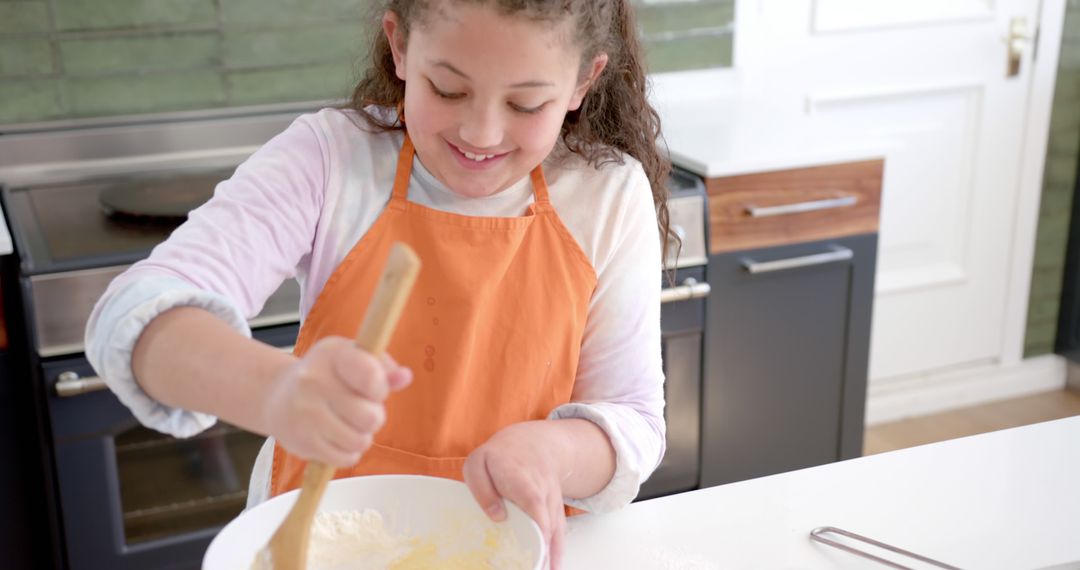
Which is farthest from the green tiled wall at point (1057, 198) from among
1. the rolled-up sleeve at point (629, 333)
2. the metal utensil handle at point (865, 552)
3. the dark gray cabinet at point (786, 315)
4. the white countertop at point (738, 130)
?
the metal utensil handle at point (865, 552)

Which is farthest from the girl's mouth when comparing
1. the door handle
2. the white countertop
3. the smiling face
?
the door handle

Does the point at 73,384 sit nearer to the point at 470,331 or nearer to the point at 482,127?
the point at 470,331

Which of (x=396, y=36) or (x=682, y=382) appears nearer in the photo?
(x=396, y=36)

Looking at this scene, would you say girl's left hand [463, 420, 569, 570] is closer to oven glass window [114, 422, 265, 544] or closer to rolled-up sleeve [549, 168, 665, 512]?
rolled-up sleeve [549, 168, 665, 512]

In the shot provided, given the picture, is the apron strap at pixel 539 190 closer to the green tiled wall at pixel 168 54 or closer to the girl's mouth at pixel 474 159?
the girl's mouth at pixel 474 159

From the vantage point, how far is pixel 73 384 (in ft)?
5.53

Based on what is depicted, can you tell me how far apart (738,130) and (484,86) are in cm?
149

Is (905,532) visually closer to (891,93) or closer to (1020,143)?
(891,93)

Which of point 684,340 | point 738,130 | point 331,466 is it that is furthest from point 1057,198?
point 331,466

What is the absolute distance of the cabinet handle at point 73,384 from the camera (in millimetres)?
1685

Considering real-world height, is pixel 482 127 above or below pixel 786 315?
above

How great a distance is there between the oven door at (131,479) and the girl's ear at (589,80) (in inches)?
35.3

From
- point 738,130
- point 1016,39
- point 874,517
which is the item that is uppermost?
point 1016,39

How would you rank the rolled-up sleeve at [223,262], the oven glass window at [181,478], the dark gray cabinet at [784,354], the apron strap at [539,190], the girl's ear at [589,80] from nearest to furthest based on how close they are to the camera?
1. the rolled-up sleeve at [223,262]
2. the girl's ear at [589,80]
3. the apron strap at [539,190]
4. the oven glass window at [181,478]
5. the dark gray cabinet at [784,354]
